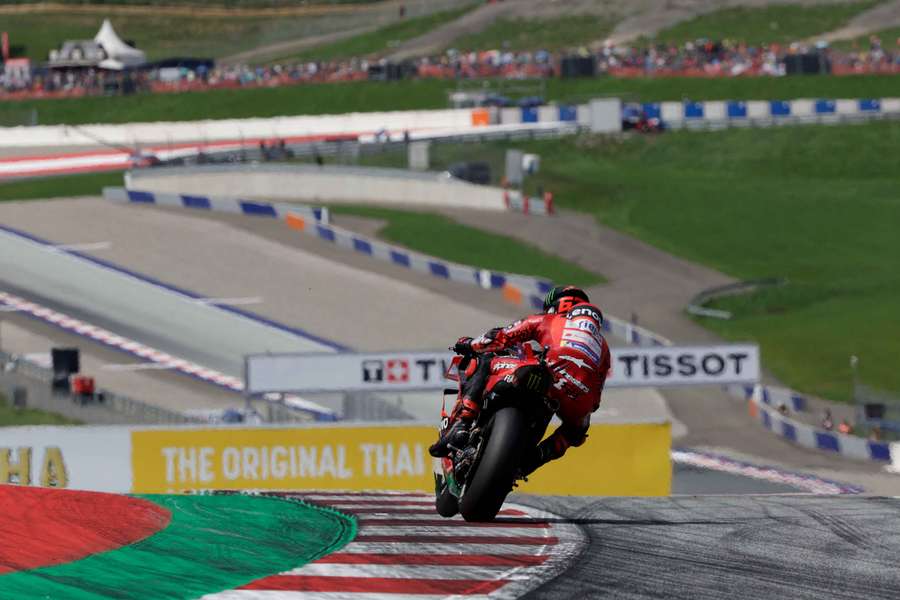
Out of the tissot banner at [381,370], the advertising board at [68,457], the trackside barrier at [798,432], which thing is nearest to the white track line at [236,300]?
the trackside barrier at [798,432]

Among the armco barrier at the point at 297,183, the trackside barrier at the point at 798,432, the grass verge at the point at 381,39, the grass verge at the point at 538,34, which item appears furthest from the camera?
the grass verge at the point at 381,39

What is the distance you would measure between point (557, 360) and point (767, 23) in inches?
3487

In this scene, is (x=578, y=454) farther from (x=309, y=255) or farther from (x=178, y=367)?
(x=309, y=255)

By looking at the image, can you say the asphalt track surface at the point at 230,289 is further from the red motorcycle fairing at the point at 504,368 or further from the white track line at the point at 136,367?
the red motorcycle fairing at the point at 504,368

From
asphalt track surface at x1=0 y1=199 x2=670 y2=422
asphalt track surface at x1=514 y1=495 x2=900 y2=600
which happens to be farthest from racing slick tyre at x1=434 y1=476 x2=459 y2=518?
asphalt track surface at x1=0 y1=199 x2=670 y2=422

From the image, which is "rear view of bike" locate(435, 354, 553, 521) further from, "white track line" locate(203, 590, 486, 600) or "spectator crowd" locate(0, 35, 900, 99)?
"spectator crowd" locate(0, 35, 900, 99)

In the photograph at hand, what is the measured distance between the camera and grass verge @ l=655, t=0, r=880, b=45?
9706cm

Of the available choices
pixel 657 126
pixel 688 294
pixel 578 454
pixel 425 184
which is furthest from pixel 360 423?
pixel 657 126

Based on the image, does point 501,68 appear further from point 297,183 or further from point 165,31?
point 165,31

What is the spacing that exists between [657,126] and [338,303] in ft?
111

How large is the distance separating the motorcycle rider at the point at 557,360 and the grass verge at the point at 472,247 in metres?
38.1

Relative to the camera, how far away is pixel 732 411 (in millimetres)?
40344

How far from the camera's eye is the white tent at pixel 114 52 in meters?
103

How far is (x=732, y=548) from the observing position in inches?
580
